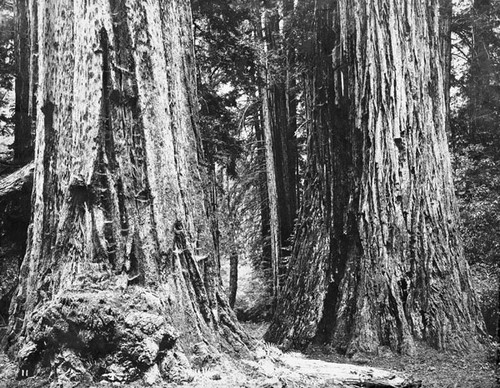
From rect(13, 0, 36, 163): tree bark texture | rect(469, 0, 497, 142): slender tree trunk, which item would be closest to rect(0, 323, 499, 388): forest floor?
rect(13, 0, 36, 163): tree bark texture

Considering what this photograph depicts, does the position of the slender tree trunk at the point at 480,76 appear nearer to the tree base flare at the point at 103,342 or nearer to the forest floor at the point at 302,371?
the forest floor at the point at 302,371

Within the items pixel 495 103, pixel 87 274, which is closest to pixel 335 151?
pixel 87 274

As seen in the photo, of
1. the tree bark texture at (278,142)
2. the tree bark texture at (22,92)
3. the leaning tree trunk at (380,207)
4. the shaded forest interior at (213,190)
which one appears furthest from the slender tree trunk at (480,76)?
the tree bark texture at (22,92)

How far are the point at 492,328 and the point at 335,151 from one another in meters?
4.21

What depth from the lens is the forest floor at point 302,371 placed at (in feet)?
10.6

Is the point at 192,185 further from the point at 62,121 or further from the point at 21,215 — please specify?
the point at 21,215

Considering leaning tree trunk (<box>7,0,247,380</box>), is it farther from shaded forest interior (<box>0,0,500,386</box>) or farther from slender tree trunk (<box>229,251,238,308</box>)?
slender tree trunk (<box>229,251,238,308</box>)

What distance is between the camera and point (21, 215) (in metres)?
8.20

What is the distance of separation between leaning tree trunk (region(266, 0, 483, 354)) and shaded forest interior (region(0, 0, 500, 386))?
0.9 inches

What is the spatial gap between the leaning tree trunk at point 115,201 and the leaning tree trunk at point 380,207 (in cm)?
298

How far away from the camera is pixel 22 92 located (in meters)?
11.1

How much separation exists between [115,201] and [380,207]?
396 centimetres

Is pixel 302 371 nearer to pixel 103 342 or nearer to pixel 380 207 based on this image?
pixel 103 342

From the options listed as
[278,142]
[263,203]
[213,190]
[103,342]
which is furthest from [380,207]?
Answer: [263,203]
